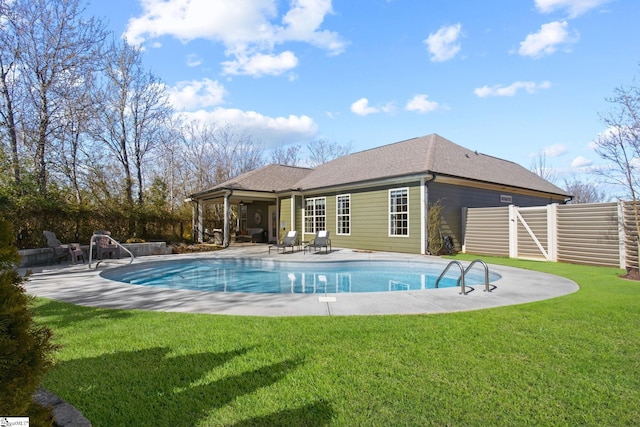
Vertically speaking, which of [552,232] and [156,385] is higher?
[552,232]

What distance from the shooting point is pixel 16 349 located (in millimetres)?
1519

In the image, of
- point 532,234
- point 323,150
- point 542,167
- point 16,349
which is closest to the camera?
point 16,349

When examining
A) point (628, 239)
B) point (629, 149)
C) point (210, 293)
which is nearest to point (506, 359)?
point (210, 293)

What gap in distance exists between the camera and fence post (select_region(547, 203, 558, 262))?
36.7ft

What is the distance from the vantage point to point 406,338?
3742 mm

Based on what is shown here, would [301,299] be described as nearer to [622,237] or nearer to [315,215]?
[622,237]

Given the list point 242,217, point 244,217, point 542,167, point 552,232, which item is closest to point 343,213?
point 552,232

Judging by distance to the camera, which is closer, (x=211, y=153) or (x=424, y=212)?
(x=424, y=212)

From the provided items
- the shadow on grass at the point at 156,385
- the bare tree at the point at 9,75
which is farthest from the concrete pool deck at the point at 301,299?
the bare tree at the point at 9,75

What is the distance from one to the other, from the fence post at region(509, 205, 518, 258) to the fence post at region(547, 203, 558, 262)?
1.12 metres

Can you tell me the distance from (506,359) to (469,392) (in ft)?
2.79

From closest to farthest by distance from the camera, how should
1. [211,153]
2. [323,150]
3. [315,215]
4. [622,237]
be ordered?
[622,237] → [315,215] → [211,153] → [323,150]

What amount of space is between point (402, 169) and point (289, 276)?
6.81m

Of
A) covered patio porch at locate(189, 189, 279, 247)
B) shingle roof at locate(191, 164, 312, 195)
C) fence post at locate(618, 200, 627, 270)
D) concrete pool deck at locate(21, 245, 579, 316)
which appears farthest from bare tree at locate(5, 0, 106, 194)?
fence post at locate(618, 200, 627, 270)
